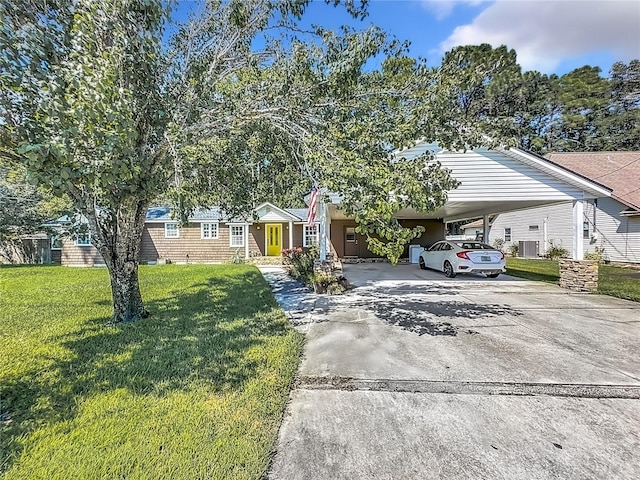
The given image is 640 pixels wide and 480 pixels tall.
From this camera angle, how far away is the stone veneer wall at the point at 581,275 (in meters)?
9.30

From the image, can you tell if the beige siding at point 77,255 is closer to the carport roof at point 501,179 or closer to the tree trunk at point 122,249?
the tree trunk at point 122,249

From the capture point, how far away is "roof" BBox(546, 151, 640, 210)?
Result: 1722cm

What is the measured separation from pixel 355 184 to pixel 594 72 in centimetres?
3648

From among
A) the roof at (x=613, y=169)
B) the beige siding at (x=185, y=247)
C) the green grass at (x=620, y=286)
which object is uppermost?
the roof at (x=613, y=169)

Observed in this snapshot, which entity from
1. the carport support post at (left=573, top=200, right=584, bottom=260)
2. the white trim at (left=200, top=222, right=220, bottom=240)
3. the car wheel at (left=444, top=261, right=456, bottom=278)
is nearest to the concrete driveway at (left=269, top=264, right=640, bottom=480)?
the carport support post at (left=573, top=200, right=584, bottom=260)

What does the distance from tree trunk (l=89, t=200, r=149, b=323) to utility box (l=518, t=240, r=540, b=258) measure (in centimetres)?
2383

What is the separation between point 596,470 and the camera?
2334mm

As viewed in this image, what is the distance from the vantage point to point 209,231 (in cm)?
1989

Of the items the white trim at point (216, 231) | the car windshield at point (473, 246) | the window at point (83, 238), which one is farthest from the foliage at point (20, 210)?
the car windshield at point (473, 246)

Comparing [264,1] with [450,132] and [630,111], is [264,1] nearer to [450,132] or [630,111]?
[450,132]

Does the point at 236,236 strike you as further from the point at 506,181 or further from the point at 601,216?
the point at 601,216

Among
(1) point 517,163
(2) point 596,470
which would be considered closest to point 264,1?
(2) point 596,470

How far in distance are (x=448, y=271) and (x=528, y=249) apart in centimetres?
1375

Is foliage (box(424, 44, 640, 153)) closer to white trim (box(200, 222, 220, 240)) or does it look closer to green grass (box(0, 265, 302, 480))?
white trim (box(200, 222, 220, 240))
